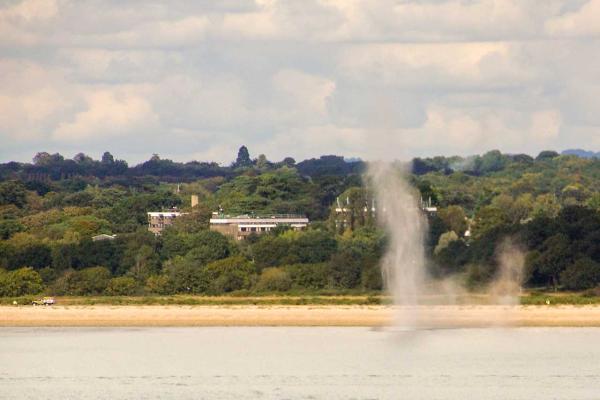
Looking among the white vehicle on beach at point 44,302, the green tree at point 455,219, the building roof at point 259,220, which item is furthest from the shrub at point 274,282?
the building roof at point 259,220

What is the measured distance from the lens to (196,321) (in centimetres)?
6938

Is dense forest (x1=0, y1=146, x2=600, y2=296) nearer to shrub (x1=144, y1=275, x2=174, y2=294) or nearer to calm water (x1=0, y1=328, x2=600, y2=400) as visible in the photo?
shrub (x1=144, y1=275, x2=174, y2=294)

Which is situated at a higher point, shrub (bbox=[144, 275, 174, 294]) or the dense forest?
the dense forest

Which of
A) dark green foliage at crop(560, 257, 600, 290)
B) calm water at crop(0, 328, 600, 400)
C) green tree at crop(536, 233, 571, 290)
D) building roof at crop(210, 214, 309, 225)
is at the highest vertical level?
building roof at crop(210, 214, 309, 225)

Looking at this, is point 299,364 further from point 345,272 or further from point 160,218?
point 160,218

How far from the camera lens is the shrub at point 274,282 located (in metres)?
79.9

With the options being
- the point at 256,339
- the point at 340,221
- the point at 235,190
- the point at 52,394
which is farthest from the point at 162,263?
the point at 235,190

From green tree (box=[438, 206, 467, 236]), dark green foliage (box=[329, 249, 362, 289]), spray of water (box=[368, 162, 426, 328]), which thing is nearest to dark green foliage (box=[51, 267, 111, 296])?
dark green foliage (box=[329, 249, 362, 289])

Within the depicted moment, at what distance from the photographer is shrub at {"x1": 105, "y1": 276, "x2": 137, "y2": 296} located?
79681mm

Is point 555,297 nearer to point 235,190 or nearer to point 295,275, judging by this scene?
point 295,275

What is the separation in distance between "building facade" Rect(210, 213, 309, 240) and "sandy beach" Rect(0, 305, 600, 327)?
1597 inches

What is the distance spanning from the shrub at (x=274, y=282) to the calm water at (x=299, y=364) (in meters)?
12.5

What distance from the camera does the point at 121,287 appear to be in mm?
80000

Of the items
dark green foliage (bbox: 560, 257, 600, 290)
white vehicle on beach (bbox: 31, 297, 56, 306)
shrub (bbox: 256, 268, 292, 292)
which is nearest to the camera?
white vehicle on beach (bbox: 31, 297, 56, 306)
